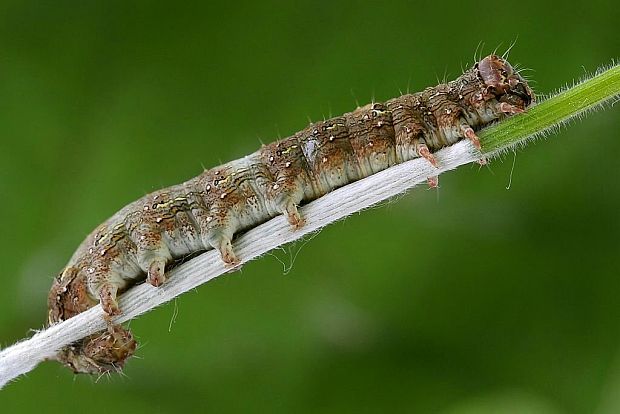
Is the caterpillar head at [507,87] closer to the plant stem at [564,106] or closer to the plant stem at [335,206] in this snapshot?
the plant stem at [335,206]

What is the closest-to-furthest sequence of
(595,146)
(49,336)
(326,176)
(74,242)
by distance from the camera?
(49,336), (326,176), (595,146), (74,242)

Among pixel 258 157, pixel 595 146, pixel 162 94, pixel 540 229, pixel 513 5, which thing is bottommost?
pixel 540 229

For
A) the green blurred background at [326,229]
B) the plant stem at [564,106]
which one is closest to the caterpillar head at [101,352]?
the green blurred background at [326,229]

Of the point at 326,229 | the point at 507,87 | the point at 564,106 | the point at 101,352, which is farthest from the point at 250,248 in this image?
the point at 326,229

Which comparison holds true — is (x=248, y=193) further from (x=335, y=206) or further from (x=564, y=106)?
(x=564, y=106)

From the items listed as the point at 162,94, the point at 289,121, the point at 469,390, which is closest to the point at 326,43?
the point at 289,121

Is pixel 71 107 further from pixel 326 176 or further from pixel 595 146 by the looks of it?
pixel 595 146

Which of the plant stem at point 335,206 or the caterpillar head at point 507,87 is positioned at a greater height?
the caterpillar head at point 507,87
